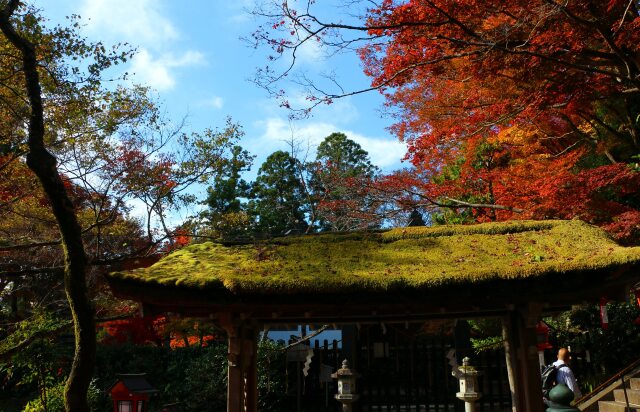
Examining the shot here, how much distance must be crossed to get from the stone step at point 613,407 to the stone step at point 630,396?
174 millimetres

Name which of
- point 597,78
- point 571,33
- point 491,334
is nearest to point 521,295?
point 571,33

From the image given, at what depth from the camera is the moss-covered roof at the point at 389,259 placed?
5.97 m

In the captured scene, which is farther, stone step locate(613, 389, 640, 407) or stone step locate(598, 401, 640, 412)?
stone step locate(613, 389, 640, 407)

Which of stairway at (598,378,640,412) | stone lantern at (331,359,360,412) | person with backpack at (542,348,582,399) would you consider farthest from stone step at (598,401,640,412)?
stone lantern at (331,359,360,412)

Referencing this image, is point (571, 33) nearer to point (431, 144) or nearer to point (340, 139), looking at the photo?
point (431, 144)

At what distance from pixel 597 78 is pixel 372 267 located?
6.97 m

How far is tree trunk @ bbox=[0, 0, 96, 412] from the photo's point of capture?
7941 mm

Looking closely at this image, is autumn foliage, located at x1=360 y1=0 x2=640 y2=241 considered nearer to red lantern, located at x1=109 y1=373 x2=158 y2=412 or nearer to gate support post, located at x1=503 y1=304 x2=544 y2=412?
gate support post, located at x1=503 y1=304 x2=544 y2=412

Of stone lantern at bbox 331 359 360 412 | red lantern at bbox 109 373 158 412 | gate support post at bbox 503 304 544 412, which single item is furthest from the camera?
stone lantern at bbox 331 359 360 412

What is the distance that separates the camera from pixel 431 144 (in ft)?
46.6

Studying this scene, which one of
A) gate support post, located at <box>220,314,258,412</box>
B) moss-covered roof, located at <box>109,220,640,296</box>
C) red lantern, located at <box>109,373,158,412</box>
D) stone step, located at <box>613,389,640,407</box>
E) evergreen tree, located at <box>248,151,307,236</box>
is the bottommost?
stone step, located at <box>613,389,640,407</box>

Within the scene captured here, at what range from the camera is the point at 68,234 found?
325 inches

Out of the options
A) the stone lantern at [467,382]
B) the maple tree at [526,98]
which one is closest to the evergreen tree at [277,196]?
the maple tree at [526,98]

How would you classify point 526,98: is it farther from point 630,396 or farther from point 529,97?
point 630,396
